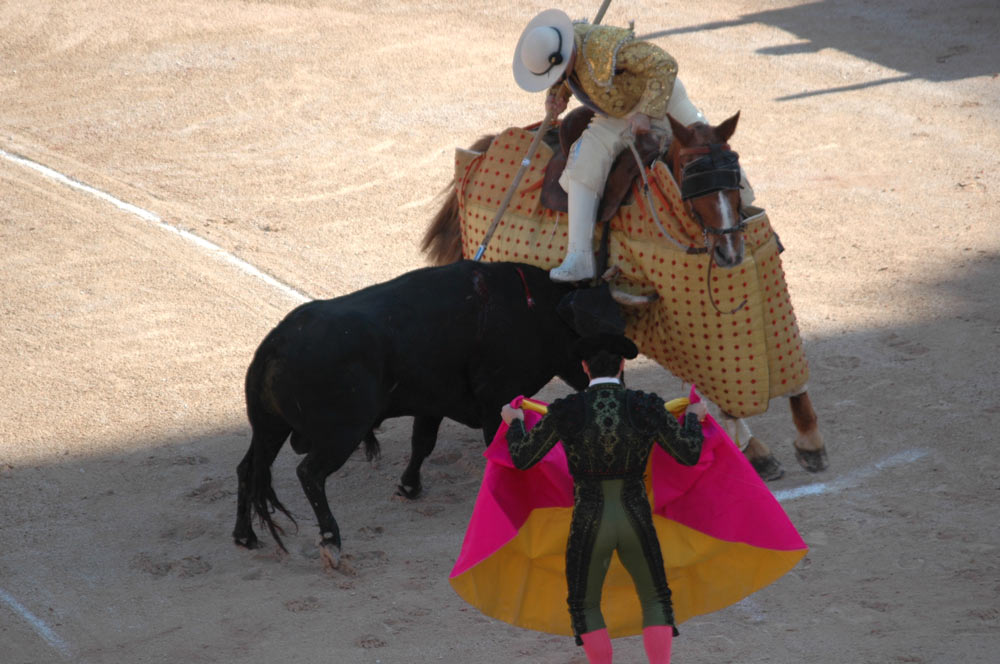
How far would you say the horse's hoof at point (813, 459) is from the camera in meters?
6.27

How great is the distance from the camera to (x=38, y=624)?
5.26 metres

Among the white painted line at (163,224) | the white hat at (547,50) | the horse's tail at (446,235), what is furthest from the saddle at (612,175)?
the white painted line at (163,224)

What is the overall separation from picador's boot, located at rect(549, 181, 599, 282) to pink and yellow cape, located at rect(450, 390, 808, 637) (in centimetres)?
146

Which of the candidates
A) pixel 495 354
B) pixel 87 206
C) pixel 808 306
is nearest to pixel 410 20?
pixel 87 206

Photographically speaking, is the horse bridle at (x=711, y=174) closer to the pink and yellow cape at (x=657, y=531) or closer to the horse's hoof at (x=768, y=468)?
the pink and yellow cape at (x=657, y=531)

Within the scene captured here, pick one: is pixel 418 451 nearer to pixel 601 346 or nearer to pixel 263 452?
pixel 263 452

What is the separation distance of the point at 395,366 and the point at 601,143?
1605 mm

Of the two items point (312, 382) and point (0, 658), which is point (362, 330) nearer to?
point (312, 382)

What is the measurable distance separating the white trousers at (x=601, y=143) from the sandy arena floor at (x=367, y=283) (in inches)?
69.7

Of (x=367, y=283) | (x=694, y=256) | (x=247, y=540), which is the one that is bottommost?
(x=247, y=540)

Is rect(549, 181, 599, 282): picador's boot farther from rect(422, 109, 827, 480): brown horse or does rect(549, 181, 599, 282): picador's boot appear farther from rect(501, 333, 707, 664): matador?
rect(501, 333, 707, 664): matador

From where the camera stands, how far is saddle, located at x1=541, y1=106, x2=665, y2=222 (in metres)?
6.14

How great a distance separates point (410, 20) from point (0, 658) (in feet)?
35.0

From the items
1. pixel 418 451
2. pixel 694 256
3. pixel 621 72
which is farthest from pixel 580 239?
pixel 418 451
